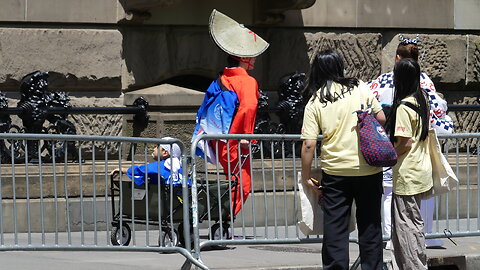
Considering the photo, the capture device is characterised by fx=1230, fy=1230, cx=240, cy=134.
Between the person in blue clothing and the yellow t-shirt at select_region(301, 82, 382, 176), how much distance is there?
1.37m

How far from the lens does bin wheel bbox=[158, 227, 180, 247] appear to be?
9.01m

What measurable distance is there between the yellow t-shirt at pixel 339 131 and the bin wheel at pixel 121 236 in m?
1.94

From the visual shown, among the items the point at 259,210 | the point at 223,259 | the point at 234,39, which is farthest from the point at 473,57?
the point at 223,259

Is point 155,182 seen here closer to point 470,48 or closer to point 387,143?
point 387,143

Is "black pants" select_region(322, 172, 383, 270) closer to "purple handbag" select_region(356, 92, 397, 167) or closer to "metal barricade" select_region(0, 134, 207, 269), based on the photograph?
"purple handbag" select_region(356, 92, 397, 167)

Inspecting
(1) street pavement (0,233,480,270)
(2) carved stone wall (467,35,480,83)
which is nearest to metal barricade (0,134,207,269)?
(1) street pavement (0,233,480,270)

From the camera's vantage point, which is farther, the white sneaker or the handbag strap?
the white sneaker

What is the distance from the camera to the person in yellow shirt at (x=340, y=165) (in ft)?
26.0

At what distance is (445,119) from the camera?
32.4ft

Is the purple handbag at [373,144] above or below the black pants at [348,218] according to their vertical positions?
above

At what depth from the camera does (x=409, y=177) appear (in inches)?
332

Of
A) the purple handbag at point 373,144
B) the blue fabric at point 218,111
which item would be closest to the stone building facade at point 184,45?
the blue fabric at point 218,111

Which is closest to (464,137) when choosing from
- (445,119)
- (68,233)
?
(445,119)

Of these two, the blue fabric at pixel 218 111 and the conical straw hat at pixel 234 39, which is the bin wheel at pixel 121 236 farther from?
the conical straw hat at pixel 234 39
